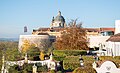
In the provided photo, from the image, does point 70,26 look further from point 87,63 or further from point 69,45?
point 87,63

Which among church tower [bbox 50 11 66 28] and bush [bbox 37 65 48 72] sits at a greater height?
church tower [bbox 50 11 66 28]

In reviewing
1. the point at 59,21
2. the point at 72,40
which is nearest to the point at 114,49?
the point at 72,40

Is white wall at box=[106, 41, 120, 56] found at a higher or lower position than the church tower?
lower

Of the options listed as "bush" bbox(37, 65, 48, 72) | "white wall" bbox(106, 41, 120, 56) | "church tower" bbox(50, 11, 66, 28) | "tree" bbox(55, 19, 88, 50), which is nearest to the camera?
"bush" bbox(37, 65, 48, 72)

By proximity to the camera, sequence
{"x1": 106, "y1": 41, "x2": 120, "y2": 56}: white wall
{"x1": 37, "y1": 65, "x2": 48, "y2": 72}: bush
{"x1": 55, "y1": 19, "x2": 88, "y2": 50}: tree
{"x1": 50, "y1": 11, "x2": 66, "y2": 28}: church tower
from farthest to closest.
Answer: {"x1": 50, "y1": 11, "x2": 66, "y2": 28}: church tower, {"x1": 55, "y1": 19, "x2": 88, "y2": 50}: tree, {"x1": 106, "y1": 41, "x2": 120, "y2": 56}: white wall, {"x1": 37, "y1": 65, "x2": 48, "y2": 72}: bush

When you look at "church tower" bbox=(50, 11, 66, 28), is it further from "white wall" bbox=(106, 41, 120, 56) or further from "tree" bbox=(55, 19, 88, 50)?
"white wall" bbox=(106, 41, 120, 56)

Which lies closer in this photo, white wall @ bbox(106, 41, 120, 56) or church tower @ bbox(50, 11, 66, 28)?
white wall @ bbox(106, 41, 120, 56)

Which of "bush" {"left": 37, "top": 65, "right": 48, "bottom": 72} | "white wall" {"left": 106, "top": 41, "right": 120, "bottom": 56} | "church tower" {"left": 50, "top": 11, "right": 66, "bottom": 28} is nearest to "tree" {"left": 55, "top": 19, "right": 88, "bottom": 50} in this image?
"white wall" {"left": 106, "top": 41, "right": 120, "bottom": 56}

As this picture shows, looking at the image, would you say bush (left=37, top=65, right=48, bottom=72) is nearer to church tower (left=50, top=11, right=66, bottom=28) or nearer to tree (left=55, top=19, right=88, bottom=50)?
tree (left=55, top=19, right=88, bottom=50)

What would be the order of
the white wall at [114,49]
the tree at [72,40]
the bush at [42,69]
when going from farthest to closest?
the tree at [72,40]
the white wall at [114,49]
the bush at [42,69]

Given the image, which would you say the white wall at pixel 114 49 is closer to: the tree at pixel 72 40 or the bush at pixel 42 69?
the tree at pixel 72 40

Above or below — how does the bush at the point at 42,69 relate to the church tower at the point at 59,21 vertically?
below

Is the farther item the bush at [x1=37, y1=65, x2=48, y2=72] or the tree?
the tree

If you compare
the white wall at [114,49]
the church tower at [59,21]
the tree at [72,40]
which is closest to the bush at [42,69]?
the white wall at [114,49]
